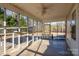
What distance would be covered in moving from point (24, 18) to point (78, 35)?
874 cm

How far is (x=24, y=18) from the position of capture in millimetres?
15719

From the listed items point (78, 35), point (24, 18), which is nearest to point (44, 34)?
point (24, 18)

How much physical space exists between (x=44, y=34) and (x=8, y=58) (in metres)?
18.5

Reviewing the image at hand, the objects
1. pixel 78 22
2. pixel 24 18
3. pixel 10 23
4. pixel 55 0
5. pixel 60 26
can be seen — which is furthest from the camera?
pixel 60 26

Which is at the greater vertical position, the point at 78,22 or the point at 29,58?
the point at 78,22

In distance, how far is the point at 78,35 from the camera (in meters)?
7.41

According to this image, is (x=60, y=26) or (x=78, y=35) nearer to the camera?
(x=78, y=35)

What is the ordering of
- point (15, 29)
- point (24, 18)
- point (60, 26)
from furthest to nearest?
1. point (60, 26)
2. point (24, 18)
3. point (15, 29)

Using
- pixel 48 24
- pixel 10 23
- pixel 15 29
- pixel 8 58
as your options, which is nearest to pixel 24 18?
pixel 10 23

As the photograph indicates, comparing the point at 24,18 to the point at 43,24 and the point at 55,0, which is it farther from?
the point at 55,0

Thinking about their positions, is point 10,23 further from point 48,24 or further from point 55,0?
point 55,0

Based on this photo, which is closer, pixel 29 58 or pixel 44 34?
pixel 29 58

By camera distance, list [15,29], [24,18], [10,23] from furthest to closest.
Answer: [24,18], [10,23], [15,29]

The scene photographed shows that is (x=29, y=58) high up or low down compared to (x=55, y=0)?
down
